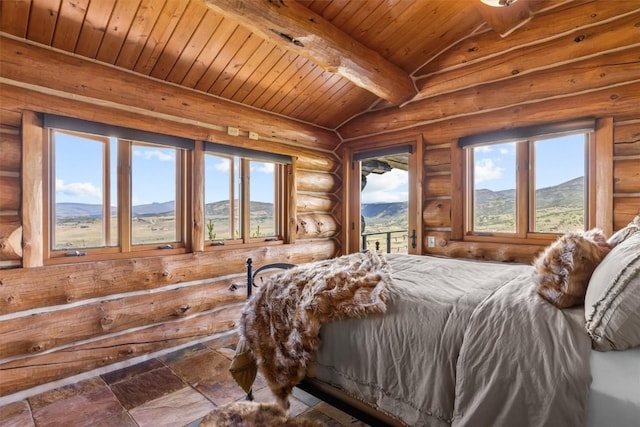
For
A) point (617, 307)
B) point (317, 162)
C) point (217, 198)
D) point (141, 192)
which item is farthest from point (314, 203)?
point (617, 307)

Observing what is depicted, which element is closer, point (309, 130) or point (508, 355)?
point (508, 355)

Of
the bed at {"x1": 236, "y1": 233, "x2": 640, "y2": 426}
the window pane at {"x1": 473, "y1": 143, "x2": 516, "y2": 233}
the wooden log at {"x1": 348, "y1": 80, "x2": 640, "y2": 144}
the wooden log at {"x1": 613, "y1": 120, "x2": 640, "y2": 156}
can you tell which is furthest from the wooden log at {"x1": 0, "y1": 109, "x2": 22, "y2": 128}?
the wooden log at {"x1": 613, "y1": 120, "x2": 640, "y2": 156}

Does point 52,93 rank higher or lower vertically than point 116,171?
higher

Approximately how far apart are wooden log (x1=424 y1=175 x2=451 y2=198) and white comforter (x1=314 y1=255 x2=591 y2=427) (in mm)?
1984

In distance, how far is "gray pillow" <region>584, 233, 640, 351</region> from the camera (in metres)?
0.91

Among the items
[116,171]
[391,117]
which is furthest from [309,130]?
[116,171]

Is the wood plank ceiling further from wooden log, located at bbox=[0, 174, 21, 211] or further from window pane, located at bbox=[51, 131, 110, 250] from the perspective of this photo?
wooden log, located at bbox=[0, 174, 21, 211]

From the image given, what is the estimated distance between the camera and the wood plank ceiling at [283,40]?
210 cm

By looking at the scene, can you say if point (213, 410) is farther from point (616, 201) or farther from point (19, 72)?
point (616, 201)

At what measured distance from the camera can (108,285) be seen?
2482mm

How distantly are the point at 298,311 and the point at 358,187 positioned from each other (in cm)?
291

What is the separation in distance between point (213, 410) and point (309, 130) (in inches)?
124

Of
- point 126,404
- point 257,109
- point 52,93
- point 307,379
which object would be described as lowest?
point 126,404

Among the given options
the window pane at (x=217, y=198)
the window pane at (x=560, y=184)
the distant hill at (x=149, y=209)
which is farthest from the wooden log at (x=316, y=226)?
the window pane at (x=560, y=184)
